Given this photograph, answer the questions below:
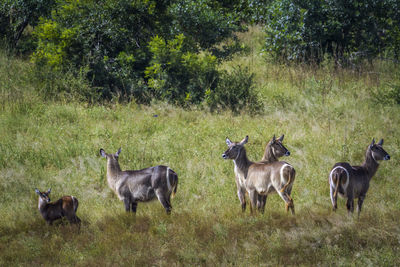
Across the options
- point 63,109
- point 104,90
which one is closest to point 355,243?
point 63,109

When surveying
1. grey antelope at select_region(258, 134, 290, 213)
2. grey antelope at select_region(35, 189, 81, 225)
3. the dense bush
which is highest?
the dense bush

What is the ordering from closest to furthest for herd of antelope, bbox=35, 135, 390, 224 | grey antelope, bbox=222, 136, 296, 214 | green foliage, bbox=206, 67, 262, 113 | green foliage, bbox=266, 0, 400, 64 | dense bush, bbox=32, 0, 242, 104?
grey antelope, bbox=222, 136, 296, 214 → herd of antelope, bbox=35, 135, 390, 224 → green foliage, bbox=206, 67, 262, 113 → dense bush, bbox=32, 0, 242, 104 → green foliage, bbox=266, 0, 400, 64

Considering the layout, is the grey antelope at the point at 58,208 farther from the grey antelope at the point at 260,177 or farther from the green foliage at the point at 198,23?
the green foliage at the point at 198,23

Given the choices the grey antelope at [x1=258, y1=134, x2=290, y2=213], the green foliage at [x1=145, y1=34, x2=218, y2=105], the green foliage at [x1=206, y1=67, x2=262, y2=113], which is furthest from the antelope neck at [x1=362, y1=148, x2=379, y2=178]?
the green foliage at [x1=145, y1=34, x2=218, y2=105]

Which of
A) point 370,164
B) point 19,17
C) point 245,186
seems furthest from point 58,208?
point 19,17

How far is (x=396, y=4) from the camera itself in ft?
56.6

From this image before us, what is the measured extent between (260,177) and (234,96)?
657cm

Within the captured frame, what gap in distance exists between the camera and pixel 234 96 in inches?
545

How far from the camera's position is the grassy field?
663 centimetres

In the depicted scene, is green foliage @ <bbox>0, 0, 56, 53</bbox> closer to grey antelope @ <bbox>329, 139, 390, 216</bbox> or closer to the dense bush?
the dense bush

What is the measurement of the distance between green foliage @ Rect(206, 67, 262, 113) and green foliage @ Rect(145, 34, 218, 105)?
13.3 inches

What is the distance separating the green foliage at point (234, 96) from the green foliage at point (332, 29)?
3.40 m

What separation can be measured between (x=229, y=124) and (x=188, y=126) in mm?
1041

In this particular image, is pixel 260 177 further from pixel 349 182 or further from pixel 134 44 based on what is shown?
pixel 134 44
